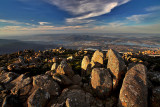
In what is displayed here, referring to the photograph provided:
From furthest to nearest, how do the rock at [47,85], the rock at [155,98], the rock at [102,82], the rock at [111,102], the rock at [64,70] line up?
1. the rock at [64,70]
2. the rock at [102,82]
3. the rock at [47,85]
4. the rock at [111,102]
5. the rock at [155,98]

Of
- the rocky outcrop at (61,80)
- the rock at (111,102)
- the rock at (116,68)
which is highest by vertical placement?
the rock at (116,68)

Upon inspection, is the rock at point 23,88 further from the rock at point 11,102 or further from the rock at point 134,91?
the rock at point 134,91

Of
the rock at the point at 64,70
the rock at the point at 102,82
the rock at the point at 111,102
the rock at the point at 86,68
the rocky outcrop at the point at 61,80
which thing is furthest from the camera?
the rock at the point at 86,68

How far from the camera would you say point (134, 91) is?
32.2ft

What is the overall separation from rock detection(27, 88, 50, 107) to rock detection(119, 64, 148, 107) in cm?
1024

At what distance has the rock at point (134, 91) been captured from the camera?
9.32 meters

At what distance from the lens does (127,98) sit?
9.64 metres

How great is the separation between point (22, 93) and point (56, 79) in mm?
5573

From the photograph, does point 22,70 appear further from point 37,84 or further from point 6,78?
point 37,84

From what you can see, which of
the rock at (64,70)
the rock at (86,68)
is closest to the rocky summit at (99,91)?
the rock at (64,70)

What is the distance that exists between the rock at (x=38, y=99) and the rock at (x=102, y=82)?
756cm

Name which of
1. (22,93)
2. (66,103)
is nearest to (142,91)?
(66,103)

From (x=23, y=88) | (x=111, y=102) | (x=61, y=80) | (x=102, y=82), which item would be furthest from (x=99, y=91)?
(x=23, y=88)

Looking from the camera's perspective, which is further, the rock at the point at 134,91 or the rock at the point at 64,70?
the rock at the point at 64,70
